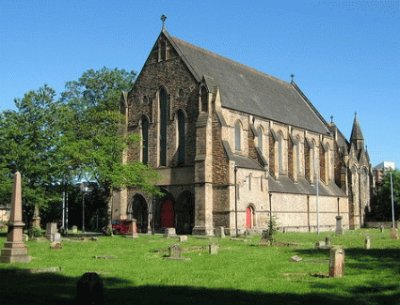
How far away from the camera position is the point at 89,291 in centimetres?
1027

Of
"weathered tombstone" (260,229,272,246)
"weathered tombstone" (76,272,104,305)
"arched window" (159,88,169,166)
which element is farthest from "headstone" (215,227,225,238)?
"weathered tombstone" (76,272,104,305)

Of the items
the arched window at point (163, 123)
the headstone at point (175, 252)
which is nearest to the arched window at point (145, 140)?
the arched window at point (163, 123)

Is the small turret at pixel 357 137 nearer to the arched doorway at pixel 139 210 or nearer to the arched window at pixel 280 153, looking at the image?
the arched window at pixel 280 153

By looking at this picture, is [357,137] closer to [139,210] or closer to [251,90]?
[251,90]

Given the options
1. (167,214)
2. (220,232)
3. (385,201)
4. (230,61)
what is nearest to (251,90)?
→ (230,61)

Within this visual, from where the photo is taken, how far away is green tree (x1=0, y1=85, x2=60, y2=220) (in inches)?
1610

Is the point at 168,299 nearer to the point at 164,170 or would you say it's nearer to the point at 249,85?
the point at 164,170

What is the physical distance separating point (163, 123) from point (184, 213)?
845 centimetres

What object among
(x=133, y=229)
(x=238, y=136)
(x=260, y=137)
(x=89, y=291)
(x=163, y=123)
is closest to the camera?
(x=89, y=291)

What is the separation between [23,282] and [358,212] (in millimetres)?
54223

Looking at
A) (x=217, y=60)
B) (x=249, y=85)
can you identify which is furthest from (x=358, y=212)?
(x=217, y=60)

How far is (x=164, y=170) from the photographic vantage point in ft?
152

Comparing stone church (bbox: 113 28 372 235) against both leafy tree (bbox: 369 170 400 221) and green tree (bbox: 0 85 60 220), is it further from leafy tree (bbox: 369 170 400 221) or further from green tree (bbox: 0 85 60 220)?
leafy tree (bbox: 369 170 400 221)

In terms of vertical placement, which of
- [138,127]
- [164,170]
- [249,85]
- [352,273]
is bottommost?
[352,273]
